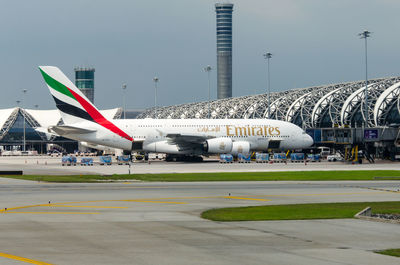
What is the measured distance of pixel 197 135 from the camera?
3206 inches

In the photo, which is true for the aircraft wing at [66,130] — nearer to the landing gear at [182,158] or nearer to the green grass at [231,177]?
the landing gear at [182,158]

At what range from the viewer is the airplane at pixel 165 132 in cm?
7662

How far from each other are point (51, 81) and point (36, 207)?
160ft

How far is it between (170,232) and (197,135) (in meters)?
59.8

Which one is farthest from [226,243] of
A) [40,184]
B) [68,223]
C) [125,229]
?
[40,184]

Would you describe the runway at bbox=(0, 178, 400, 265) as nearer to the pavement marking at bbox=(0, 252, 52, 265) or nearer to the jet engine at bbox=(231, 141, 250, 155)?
the pavement marking at bbox=(0, 252, 52, 265)

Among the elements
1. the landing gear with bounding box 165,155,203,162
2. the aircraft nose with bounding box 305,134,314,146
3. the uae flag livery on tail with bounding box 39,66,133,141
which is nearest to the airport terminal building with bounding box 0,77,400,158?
the aircraft nose with bounding box 305,134,314,146

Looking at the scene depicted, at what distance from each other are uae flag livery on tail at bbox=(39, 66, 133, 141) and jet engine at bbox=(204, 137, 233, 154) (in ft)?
38.9

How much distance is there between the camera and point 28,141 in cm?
17225

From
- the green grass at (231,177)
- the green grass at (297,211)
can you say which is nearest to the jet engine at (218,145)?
the green grass at (231,177)

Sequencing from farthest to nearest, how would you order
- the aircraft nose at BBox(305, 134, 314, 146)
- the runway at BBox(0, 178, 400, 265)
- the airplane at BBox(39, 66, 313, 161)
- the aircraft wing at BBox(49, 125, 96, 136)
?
the aircraft nose at BBox(305, 134, 314, 146), the airplane at BBox(39, 66, 313, 161), the aircraft wing at BBox(49, 125, 96, 136), the runway at BBox(0, 178, 400, 265)

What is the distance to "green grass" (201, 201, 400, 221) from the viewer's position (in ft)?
84.9

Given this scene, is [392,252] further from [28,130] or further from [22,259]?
[28,130]

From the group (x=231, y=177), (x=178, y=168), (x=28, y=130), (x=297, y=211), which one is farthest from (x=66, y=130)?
(x=28, y=130)
